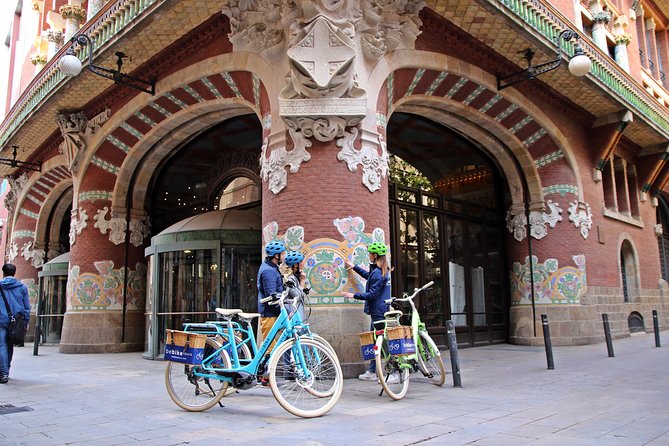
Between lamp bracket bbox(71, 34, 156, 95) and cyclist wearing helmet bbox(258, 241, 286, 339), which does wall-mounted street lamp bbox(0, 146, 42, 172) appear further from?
cyclist wearing helmet bbox(258, 241, 286, 339)

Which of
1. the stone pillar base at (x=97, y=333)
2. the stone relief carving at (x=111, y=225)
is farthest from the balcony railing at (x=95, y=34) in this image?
the stone pillar base at (x=97, y=333)

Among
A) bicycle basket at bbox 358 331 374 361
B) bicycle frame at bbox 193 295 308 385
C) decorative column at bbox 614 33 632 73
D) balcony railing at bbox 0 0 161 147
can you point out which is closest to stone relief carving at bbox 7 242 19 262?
balcony railing at bbox 0 0 161 147

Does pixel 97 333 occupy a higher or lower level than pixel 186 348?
lower

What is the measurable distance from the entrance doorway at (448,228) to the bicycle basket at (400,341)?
5.75 metres

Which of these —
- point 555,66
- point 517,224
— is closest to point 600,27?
point 517,224

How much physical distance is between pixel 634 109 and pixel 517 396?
40.0ft

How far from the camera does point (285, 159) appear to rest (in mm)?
9531

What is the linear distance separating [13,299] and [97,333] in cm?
672

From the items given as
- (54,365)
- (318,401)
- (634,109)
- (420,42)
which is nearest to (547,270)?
(634,109)

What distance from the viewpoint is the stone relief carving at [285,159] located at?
9.41m

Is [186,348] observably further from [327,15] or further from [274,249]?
[327,15]

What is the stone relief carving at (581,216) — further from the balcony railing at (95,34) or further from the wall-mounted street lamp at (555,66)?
the balcony railing at (95,34)

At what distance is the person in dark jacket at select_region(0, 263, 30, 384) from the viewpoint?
8.41 metres

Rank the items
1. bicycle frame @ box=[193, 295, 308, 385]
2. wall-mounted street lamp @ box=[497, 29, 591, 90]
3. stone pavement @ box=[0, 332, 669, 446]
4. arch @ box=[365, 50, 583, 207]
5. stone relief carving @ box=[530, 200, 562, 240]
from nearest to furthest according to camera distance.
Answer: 1. stone pavement @ box=[0, 332, 669, 446]
2. bicycle frame @ box=[193, 295, 308, 385]
3. arch @ box=[365, 50, 583, 207]
4. wall-mounted street lamp @ box=[497, 29, 591, 90]
5. stone relief carving @ box=[530, 200, 562, 240]
